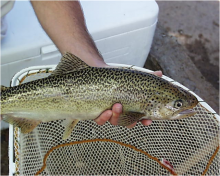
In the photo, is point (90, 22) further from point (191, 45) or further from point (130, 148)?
point (191, 45)

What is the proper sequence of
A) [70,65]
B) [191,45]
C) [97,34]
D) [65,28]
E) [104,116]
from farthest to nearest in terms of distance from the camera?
[191,45] → [97,34] → [65,28] → [104,116] → [70,65]

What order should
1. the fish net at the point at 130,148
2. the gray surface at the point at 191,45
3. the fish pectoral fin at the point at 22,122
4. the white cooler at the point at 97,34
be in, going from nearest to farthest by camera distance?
the fish pectoral fin at the point at 22,122, the fish net at the point at 130,148, the white cooler at the point at 97,34, the gray surface at the point at 191,45

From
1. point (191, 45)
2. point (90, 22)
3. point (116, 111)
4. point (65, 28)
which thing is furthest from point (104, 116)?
point (191, 45)

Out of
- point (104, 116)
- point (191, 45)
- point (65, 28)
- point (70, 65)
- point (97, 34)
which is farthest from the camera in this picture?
point (191, 45)

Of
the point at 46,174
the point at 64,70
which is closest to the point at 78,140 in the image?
the point at 46,174

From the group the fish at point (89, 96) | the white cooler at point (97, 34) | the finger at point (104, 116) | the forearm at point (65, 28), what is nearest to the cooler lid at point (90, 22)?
the white cooler at point (97, 34)

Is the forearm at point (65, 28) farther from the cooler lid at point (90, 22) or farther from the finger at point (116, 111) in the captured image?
the finger at point (116, 111)

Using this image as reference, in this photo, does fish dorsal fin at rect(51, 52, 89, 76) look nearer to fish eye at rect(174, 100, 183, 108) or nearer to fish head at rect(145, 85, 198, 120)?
fish head at rect(145, 85, 198, 120)
